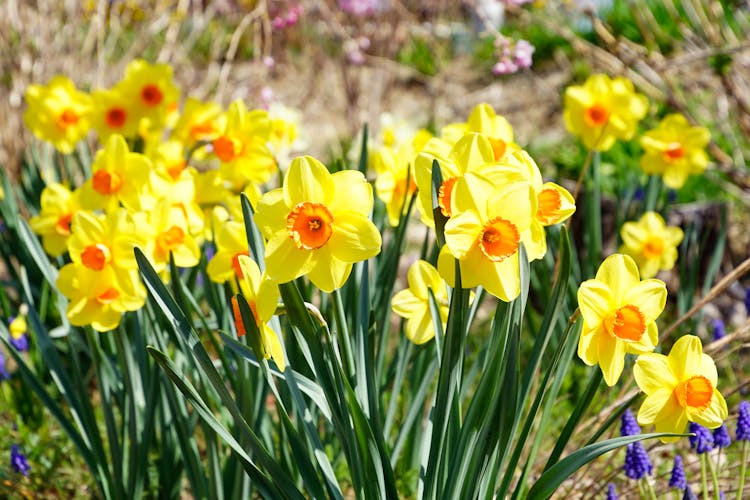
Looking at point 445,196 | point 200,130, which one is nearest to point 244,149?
point 200,130

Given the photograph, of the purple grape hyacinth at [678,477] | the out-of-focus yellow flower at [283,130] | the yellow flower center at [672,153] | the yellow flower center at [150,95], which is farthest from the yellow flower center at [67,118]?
the purple grape hyacinth at [678,477]

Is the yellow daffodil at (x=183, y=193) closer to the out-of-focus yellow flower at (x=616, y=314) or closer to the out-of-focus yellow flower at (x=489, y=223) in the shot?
the out-of-focus yellow flower at (x=489, y=223)

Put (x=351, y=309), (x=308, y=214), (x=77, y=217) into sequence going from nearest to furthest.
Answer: (x=308, y=214) → (x=77, y=217) → (x=351, y=309)

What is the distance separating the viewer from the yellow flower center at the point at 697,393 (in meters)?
1.36

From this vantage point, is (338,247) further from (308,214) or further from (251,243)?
(251,243)

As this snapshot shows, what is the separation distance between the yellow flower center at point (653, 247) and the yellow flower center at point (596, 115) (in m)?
0.39

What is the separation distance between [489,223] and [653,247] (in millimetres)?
1536

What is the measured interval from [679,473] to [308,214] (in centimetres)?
95

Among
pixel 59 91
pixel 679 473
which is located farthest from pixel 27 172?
pixel 679 473

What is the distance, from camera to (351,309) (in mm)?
1822

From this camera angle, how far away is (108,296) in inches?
64.7

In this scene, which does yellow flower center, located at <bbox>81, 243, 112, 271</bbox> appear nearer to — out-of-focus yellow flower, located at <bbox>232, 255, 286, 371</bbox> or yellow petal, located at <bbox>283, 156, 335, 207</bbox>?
out-of-focus yellow flower, located at <bbox>232, 255, 286, 371</bbox>

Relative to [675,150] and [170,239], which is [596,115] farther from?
[170,239]

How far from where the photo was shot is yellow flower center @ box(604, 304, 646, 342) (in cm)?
133
